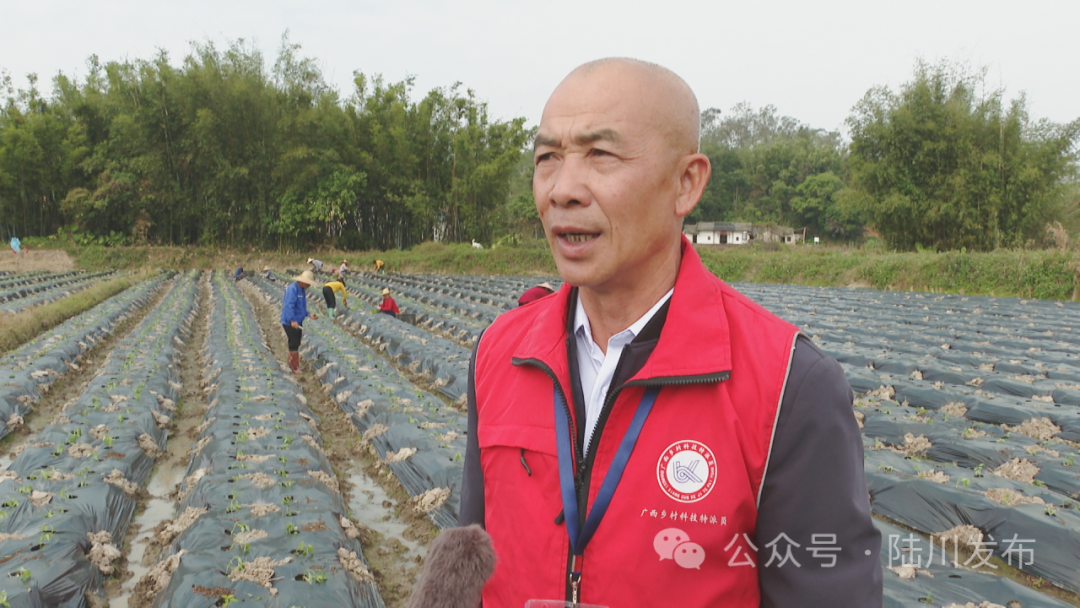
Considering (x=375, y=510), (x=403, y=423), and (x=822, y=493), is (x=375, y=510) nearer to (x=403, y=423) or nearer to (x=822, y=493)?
(x=403, y=423)

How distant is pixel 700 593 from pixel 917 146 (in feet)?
97.3

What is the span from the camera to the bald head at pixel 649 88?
3.47ft

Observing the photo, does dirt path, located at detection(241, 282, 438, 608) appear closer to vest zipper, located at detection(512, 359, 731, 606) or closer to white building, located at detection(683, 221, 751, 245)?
vest zipper, located at detection(512, 359, 731, 606)

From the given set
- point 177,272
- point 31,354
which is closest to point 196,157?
point 177,272

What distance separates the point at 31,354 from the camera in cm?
866

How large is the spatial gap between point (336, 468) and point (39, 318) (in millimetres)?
10538

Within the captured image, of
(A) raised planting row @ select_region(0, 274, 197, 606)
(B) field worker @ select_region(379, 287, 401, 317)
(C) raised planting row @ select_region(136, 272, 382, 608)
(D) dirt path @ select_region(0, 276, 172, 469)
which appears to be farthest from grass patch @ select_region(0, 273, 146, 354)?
(C) raised planting row @ select_region(136, 272, 382, 608)

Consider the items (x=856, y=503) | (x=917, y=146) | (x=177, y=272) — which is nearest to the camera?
(x=856, y=503)

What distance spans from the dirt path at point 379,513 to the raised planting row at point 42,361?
3028 millimetres

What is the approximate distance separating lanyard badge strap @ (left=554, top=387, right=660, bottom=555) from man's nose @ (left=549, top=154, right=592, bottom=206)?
36 centimetres

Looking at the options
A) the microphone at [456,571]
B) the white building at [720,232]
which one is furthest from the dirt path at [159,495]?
the white building at [720,232]

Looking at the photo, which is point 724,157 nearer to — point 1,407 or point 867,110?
point 867,110

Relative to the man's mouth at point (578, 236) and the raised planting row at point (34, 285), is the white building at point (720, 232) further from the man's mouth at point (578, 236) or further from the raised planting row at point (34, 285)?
the man's mouth at point (578, 236)

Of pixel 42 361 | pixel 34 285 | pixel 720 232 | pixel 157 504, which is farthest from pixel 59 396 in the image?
pixel 720 232
